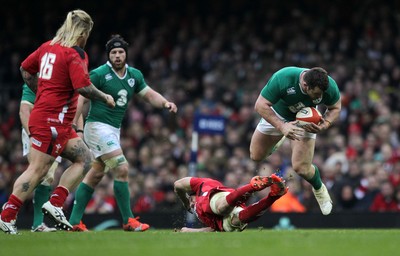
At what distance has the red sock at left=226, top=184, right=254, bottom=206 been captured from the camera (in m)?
10.9

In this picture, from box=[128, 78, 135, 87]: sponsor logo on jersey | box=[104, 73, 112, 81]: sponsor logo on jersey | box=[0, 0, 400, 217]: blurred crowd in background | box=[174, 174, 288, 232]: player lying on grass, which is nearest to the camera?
box=[174, 174, 288, 232]: player lying on grass

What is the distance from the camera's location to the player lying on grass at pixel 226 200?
1078 cm

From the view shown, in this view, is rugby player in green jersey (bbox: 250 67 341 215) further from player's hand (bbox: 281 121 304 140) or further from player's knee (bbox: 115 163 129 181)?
player's knee (bbox: 115 163 129 181)

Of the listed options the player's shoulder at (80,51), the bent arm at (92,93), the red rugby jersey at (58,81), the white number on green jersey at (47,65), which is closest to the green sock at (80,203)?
the red rugby jersey at (58,81)

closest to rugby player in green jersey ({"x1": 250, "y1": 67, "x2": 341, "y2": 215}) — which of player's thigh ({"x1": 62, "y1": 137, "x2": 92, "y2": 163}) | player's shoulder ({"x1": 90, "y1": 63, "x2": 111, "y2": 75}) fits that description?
player's shoulder ({"x1": 90, "y1": 63, "x2": 111, "y2": 75})

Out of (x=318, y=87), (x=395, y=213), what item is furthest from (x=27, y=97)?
(x=395, y=213)

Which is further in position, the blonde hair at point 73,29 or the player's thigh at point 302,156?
the player's thigh at point 302,156

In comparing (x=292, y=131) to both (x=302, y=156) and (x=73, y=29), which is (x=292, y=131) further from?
(x=73, y=29)

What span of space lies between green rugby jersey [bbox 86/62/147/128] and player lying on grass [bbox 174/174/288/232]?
1.68m

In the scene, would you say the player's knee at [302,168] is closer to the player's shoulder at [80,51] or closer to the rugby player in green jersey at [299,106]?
the rugby player in green jersey at [299,106]

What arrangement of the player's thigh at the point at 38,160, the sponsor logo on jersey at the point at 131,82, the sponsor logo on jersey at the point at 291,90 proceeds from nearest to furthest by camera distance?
1. the player's thigh at the point at 38,160
2. the sponsor logo on jersey at the point at 291,90
3. the sponsor logo on jersey at the point at 131,82

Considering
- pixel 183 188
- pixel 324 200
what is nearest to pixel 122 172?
pixel 183 188

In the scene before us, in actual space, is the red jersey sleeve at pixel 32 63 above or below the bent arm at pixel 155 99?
above

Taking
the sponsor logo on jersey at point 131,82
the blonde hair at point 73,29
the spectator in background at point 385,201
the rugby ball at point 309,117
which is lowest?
the spectator in background at point 385,201
